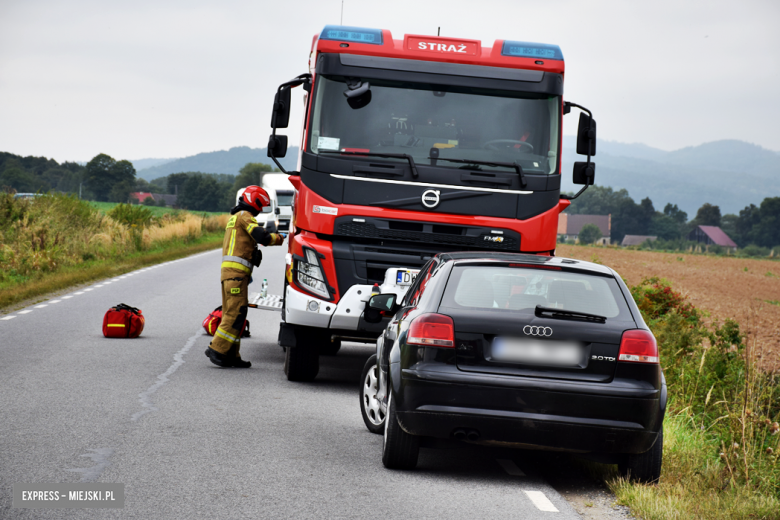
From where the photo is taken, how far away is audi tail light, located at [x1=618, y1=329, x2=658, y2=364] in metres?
5.45

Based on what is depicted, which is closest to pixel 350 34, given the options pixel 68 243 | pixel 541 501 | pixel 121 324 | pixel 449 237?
pixel 449 237

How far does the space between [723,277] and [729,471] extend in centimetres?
4599

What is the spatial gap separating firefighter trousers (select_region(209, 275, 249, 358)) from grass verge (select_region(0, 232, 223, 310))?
6.89 metres

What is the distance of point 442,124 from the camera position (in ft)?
29.1

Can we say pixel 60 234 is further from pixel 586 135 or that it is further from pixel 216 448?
pixel 216 448

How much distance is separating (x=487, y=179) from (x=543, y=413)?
3717mm

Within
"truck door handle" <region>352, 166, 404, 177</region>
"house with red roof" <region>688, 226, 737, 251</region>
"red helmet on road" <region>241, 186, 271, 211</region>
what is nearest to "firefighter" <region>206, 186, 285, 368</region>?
"red helmet on road" <region>241, 186, 271, 211</region>

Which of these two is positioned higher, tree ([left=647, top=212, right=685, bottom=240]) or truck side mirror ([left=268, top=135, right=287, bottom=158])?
tree ([left=647, top=212, right=685, bottom=240])

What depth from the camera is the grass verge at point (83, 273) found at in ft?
55.9

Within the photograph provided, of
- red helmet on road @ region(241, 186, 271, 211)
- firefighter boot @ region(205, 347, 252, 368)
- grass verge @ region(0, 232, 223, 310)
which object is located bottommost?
grass verge @ region(0, 232, 223, 310)

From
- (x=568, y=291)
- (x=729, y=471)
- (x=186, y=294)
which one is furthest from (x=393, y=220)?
(x=186, y=294)

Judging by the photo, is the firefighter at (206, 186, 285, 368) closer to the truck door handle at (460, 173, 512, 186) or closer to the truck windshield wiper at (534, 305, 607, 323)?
the truck door handle at (460, 173, 512, 186)

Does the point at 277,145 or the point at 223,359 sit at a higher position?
the point at 277,145

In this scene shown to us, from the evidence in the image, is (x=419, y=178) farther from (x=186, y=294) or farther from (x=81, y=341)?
(x=186, y=294)
